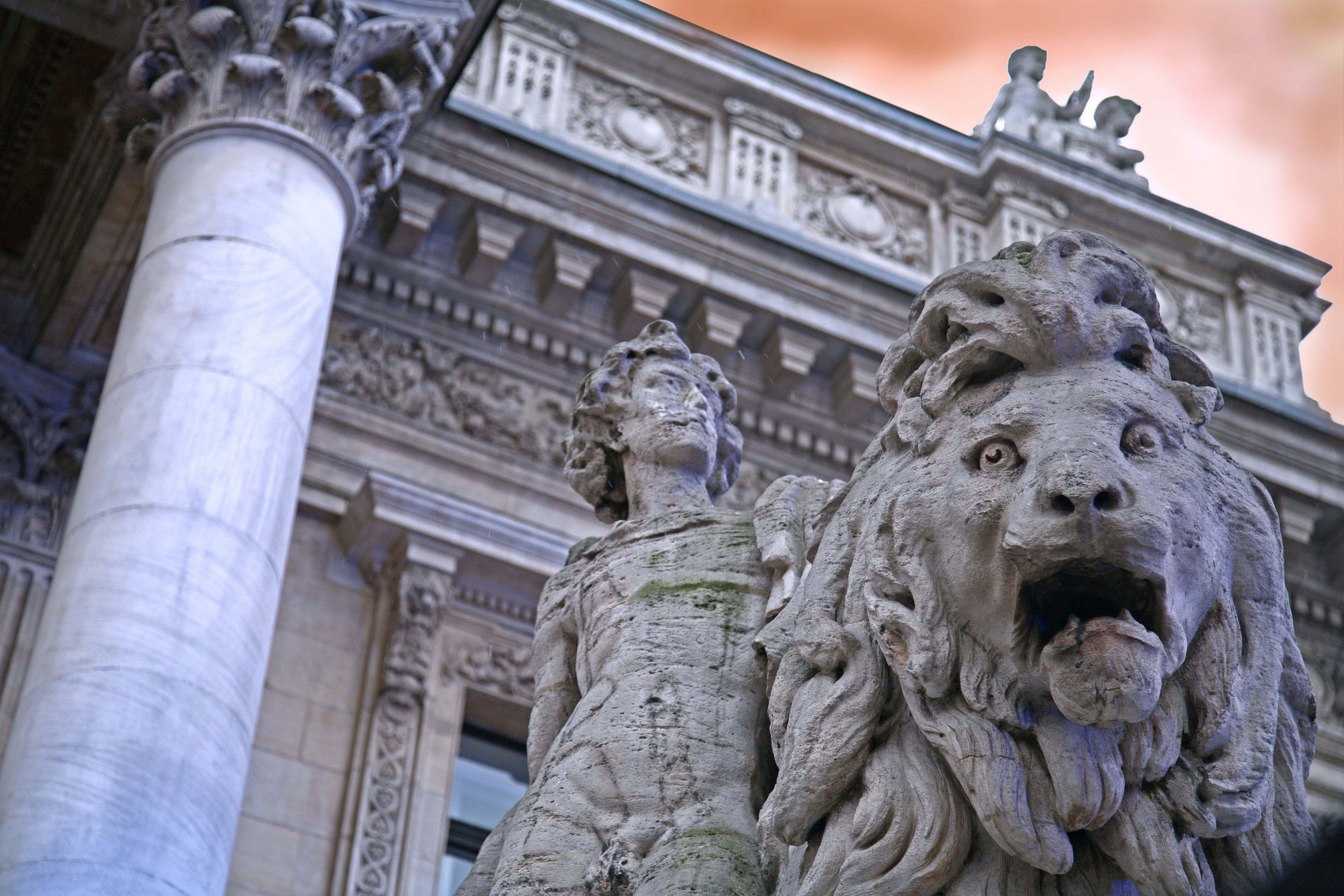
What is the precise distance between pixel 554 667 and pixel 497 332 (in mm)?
7602

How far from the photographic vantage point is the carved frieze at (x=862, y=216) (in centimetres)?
1320

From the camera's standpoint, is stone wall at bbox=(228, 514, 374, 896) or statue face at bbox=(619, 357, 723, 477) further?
stone wall at bbox=(228, 514, 374, 896)

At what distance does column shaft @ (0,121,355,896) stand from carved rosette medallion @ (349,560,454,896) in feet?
7.32

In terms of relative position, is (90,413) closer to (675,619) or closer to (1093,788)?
(675,619)

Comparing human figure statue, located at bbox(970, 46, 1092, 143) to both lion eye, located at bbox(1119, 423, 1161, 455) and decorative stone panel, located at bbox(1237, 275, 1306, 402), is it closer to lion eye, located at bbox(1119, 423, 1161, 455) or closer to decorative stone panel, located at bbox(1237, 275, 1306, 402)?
decorative stone panel, located at bbox(1237, 275, 1306, 402)

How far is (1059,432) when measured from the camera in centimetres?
284

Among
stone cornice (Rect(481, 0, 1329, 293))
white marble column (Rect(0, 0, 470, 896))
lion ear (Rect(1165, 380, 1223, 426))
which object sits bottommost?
lion ear (Rect(1165, 380, 1223, 426))

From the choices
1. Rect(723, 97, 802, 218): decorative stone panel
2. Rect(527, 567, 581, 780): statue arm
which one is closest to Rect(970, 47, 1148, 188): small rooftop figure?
Rect(723, 97, 802, 218): decorative stone panel

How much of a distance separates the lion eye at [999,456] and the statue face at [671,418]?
1.58 metres

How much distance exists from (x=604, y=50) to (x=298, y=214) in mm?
4960

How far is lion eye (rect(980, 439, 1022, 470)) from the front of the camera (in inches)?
113

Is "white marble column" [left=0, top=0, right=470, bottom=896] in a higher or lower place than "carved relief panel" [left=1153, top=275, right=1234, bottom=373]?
lower

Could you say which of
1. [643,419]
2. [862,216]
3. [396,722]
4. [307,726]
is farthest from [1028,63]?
[643,419]

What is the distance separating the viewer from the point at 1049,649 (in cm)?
273
